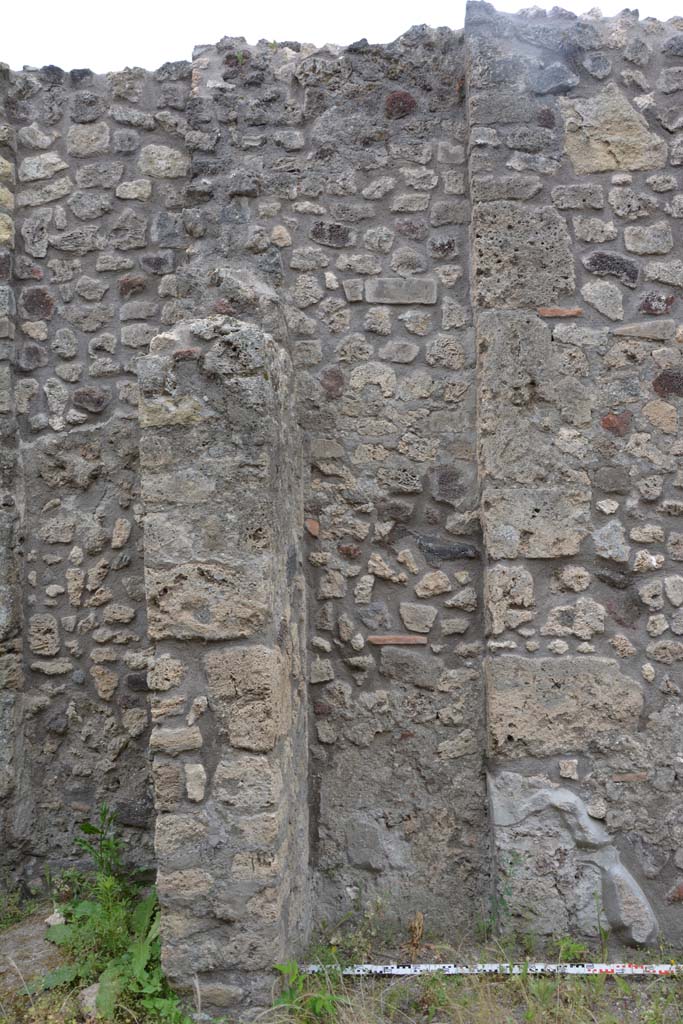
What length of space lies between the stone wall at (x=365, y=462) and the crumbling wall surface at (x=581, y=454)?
0.01 metres

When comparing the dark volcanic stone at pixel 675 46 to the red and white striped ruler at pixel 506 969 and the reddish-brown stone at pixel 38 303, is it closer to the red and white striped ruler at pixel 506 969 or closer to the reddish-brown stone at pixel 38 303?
the reddish-brown stone at pixel 38 303

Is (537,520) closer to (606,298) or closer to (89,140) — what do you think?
(606,298)

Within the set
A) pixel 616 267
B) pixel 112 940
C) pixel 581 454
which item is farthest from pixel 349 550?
pixel 112 940

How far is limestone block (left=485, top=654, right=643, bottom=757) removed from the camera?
325 centimetres

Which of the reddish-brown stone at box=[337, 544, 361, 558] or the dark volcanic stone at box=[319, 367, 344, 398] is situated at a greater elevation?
the dark volcanic stone at box=[319, 367, 344, 398]

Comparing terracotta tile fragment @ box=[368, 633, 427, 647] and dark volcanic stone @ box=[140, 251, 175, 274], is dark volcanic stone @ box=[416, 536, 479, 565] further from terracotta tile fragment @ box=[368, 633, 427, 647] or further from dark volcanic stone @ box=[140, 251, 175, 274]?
dark volcanic stone @ box=[140, 251, 175, 274]

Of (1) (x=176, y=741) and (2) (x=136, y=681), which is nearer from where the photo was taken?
(1) (x=176, y=741)

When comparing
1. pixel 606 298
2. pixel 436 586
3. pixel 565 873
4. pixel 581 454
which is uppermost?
pixel 606 298

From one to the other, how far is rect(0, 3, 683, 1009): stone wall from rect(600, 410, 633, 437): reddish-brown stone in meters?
0.02

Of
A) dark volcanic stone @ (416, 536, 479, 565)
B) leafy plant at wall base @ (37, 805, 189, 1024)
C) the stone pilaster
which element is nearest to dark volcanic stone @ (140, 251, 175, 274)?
the stone pilaster

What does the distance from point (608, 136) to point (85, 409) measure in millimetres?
2532

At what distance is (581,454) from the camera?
335 centimetres

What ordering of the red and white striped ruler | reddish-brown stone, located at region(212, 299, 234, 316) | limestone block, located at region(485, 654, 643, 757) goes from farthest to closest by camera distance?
limestone block, located at region(485, 654, 643, 757) < reddish-brown stone, located at region(212, 299, 234, 316) < the red and white striped ruler

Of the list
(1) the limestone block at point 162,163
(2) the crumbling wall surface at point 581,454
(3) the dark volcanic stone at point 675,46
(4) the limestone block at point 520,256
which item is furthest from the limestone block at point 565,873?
(1) the limestone block at point 162,163
